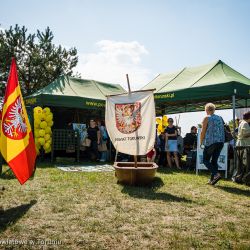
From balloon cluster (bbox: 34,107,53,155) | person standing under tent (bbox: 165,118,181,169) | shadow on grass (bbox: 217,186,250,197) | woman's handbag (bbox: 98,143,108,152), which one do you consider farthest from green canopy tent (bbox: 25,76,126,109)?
shadow on grass (bbox: 217,186,250,197)

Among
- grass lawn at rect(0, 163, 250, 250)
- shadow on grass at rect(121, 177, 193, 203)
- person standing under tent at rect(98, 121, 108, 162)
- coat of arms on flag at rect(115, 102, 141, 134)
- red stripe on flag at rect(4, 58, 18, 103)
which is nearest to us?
grass lawn at rect(0, 163, 250, 250)

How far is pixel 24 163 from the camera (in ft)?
17.4

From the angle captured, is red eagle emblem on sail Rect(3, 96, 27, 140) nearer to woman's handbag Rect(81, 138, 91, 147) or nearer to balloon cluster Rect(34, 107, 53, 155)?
balloon cluster Rect(34, 107, 53, 155)

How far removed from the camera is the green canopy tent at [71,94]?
12883 mm

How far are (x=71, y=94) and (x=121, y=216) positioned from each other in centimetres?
968

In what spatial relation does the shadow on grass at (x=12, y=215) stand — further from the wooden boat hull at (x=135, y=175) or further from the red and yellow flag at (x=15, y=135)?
the wooden boat hull at (x=135, y=175)

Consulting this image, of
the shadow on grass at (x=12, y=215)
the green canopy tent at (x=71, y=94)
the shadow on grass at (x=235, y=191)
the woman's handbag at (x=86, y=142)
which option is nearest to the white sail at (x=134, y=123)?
the shadow on grass at (x=235, y=191)

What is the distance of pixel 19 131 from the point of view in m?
5.36

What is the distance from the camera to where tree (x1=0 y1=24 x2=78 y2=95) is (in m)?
28.1

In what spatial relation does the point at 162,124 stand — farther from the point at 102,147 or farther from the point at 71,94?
the point at 71,94

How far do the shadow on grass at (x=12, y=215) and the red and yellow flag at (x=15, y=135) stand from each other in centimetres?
44

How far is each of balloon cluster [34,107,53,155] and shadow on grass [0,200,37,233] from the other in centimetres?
722

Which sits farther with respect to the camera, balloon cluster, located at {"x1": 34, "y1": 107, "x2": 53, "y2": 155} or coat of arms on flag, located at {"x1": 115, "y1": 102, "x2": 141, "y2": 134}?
balloon cluster, located at {"x1": 34, "y1": 107, "x2": 53, "y2": 155}

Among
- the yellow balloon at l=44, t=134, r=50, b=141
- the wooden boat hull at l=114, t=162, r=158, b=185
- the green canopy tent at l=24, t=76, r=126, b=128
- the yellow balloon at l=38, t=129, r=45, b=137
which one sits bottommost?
the wooden boat hull at l=114, t=162, r=158, b=185
